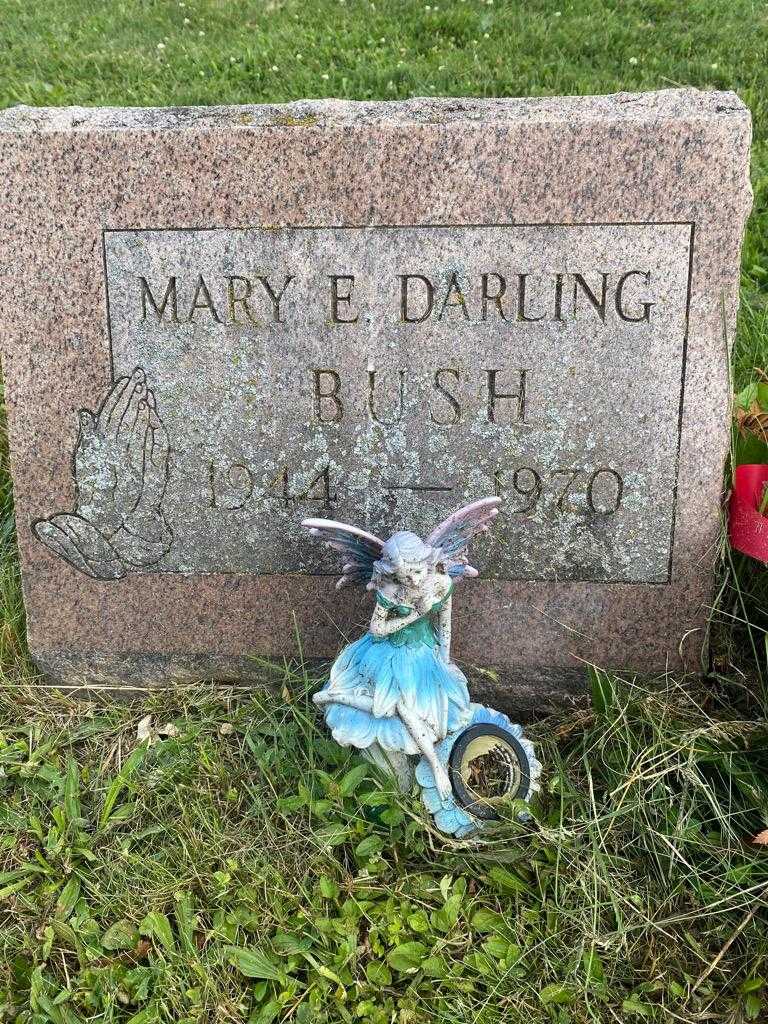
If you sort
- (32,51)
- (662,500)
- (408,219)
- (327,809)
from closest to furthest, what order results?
(327,809)
(408,219)
(662,500)
(32,51)

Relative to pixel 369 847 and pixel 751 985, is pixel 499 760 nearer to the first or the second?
pixel 369 847

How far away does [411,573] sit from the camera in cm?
196

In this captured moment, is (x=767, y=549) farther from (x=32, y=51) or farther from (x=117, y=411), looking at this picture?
(x=32, y=51)

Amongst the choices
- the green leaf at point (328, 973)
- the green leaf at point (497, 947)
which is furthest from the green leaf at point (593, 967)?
the green leaf at point (328, 973)

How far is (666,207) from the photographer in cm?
221

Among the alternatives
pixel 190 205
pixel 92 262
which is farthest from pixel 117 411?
pixel 190 205

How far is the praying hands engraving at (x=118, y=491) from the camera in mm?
2467

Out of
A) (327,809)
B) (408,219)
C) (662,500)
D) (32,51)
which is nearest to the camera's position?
(327,809)

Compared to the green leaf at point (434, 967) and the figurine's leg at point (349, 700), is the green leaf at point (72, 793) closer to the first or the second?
the figurine's leg at point (349, 700)

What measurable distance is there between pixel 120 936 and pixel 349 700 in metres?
0.73

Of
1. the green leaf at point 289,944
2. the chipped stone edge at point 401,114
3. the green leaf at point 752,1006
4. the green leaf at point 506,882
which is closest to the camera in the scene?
the green leaf at point 752,1006

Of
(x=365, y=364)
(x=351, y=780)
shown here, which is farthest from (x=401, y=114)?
(x=351, y=780)

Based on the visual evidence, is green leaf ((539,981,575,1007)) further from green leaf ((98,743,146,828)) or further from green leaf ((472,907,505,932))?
green leaf ((98,743,146,828))

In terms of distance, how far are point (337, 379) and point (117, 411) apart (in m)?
0.62
